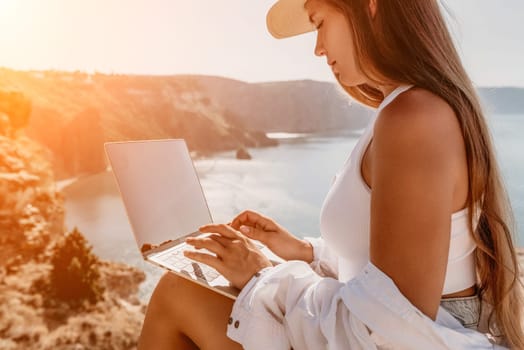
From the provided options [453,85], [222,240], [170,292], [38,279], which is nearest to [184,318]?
[170,292]

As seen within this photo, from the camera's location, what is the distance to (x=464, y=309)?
Result: 24.4 inches

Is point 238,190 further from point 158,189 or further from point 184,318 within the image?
point 184,318

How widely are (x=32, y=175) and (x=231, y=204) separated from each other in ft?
24.2

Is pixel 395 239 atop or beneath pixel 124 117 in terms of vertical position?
atop

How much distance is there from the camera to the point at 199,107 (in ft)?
72.2

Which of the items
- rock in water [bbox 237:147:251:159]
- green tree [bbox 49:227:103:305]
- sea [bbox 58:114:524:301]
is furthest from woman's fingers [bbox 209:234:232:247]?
rock in water [bbox 237:147:251:159]

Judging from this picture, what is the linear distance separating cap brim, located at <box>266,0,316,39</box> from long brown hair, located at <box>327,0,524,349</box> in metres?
0.24

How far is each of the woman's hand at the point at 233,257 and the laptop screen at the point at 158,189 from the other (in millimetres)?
221

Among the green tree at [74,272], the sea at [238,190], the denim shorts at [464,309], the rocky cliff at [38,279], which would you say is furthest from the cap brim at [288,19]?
the sea at [238,190]

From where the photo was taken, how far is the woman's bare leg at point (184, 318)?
674 millimetres

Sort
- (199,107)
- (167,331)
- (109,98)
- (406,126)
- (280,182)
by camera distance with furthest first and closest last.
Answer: (199,107) → (109,98) → (280,182) → (167,331) → (406,126)

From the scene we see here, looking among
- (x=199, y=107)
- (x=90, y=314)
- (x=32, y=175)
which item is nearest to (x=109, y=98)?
(x=199, y=107)

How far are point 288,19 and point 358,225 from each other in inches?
19.2

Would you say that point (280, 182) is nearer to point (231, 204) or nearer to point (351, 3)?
point (231, 204)
